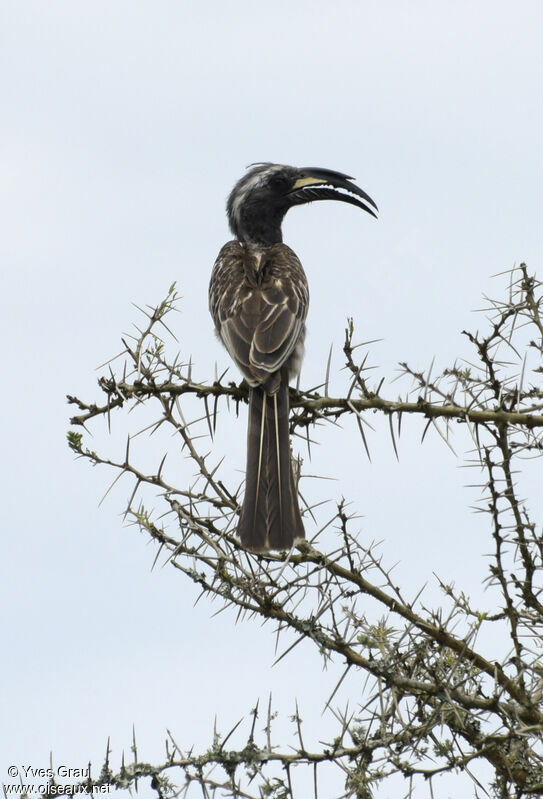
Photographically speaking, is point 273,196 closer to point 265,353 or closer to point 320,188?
point 320,188

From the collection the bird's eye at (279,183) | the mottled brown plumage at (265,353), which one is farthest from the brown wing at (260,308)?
the bird's eye at (279,183)

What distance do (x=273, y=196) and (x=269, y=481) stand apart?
3.24m

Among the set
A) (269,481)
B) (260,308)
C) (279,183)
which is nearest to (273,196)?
(279,183)

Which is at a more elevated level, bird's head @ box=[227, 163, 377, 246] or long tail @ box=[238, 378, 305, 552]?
bird's head @ box=[227, 163, 377, 246]

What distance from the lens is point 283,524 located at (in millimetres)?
3576

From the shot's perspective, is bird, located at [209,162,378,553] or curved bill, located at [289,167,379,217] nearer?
bird, located at [209,162,378,553]

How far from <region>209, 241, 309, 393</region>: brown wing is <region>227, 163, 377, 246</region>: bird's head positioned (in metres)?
0.54

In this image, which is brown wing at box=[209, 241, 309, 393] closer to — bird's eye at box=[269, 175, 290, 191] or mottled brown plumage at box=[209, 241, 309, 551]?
mottled brown plumage at box=[209, 241, 309, 551]

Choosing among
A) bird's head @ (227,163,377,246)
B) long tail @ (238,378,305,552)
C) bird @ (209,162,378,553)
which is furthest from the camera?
bird's head @ (227,163,377,246)

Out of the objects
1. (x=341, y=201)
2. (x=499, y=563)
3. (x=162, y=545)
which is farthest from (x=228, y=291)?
(x=499, y=563)

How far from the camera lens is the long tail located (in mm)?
3539

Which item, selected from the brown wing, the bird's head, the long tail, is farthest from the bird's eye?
the long tail

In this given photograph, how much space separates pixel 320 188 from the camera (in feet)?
22.2

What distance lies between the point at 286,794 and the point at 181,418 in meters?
1.36
